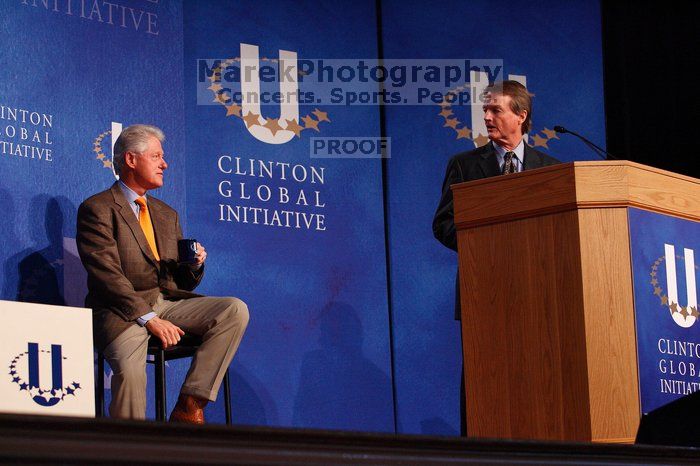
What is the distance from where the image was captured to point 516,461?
118 centimetres

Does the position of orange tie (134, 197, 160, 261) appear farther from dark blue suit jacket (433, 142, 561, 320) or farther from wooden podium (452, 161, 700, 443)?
wooden podium (452, 161, 700, 443)

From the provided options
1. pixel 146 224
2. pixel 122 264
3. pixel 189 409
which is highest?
pixel 146 224

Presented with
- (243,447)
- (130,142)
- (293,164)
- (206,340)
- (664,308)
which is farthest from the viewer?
(293,164)

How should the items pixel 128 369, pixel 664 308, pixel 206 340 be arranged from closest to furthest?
1. pixel 664 308
2. pixel 128 369
3. pixel 206 340

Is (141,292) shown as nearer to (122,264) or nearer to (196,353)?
(122,264)

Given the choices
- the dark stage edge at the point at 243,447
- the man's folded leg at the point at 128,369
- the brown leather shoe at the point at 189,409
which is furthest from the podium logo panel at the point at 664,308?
the man's folded leg at the point at 128,369

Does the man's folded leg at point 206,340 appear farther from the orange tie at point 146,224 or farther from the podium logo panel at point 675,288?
the podium logo panel at point 675,288
